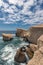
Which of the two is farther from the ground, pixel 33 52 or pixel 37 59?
pixel 37 59

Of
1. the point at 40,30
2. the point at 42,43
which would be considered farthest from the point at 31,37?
the point at 42,43

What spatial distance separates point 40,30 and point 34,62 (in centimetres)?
1942

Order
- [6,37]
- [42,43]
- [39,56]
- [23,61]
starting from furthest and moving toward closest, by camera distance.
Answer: [6,37], [23,61], [42,43], [39,56]

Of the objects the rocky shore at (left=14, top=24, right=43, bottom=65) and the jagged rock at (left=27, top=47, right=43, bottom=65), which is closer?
the jagged rock at (left=27, top=47, right=43, bottom=65)

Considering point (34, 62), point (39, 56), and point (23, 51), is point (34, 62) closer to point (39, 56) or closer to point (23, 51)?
point (39, 56)

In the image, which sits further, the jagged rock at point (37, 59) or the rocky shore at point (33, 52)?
the rocky shore at point (33, 52)

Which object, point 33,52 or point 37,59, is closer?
point 37,59

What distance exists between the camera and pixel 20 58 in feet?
39.4

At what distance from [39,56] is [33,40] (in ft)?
69.4

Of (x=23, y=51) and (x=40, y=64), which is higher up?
(x=40, y=64)

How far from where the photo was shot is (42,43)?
6.05 m

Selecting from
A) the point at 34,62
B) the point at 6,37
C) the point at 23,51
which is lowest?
the point at 6,37

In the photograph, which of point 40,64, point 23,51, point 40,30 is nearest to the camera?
point 40,64

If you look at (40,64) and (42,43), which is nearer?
(40,64)
